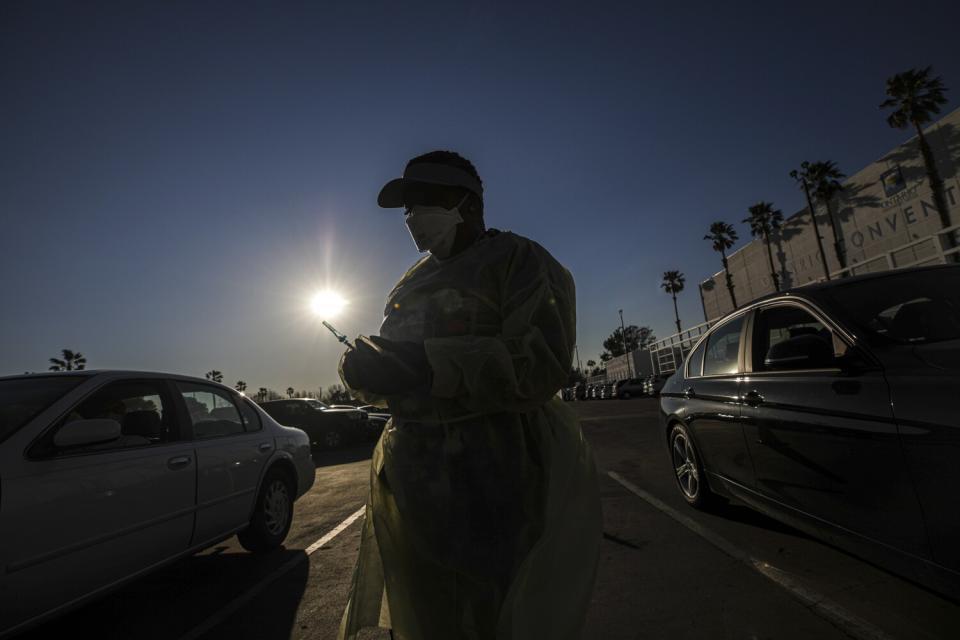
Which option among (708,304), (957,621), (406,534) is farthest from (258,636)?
(708,304)

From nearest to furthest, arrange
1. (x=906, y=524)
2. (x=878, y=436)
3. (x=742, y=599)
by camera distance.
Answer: (x=906, y=524) < (x=878, y=436) < (x=742, y=599)

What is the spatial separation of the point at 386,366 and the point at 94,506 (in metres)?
2.53

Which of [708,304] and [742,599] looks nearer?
[742,599]

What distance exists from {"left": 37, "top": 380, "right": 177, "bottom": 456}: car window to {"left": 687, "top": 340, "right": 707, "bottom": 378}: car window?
13.8 feet

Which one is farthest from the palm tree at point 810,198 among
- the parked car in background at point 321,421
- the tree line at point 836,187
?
the parked car in background at point 321,421

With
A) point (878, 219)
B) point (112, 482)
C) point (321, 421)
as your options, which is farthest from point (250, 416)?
point (878, 219)

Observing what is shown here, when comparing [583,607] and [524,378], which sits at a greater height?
[524,378]

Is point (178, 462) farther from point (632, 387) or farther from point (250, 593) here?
point (632, 387)

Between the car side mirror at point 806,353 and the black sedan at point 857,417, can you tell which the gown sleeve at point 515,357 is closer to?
the black sedan at point 857,417

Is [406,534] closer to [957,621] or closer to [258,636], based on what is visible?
[258,636]

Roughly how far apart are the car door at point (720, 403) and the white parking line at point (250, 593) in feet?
11.0

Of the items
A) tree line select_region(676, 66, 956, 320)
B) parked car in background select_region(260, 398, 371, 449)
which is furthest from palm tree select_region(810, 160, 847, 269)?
parked car in background select_region(260, 398, 371, 449)

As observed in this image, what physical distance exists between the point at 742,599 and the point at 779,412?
1.03 metres

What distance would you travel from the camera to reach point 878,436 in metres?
2.03
